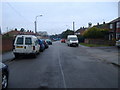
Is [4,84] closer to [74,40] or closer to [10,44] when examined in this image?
[10,44]

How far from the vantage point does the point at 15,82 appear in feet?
26.2

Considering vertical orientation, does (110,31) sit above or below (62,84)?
above

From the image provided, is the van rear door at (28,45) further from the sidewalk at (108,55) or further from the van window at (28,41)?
the sidewalk at (108,55)

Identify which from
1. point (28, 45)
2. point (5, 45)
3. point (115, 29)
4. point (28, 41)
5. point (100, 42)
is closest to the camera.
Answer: point (28, 45)

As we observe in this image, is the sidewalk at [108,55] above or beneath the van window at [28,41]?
beneath

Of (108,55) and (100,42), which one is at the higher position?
(100,42)

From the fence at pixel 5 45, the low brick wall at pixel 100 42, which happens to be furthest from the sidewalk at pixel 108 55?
the low brick wall at pixel 100 42

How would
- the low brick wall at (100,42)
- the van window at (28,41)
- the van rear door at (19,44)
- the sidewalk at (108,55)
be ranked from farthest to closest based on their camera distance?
the low brick wall at (100,42), the van window at (28,41), the van rear door at (19,44), the sidewalk at (108,55)

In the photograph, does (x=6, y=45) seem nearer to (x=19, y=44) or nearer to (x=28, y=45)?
(x=19, y=44)

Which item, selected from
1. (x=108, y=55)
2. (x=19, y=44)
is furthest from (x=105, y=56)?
(x=19, y=44)

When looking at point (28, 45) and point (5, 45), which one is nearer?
point (28, 45)

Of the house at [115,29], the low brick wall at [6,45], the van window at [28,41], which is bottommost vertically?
the low brick wall at [6,45]

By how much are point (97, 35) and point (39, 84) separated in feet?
141

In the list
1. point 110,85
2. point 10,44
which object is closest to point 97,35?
point 10,44
